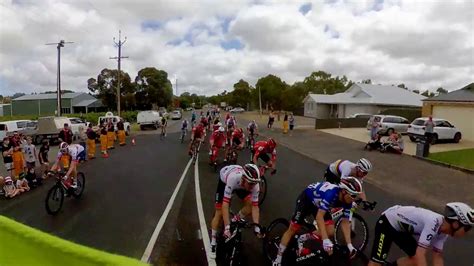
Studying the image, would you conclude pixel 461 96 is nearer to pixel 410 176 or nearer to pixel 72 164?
pixel 410 176

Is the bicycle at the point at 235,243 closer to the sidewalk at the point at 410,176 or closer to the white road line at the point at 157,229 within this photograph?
the white road line at the point at 157,229

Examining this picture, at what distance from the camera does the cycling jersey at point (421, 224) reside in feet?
14.1

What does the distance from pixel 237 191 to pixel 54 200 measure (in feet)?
17.4

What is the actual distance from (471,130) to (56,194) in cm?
2802

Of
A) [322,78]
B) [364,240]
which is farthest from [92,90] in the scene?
[364,240]

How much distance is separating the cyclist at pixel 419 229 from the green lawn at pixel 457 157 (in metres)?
13.5

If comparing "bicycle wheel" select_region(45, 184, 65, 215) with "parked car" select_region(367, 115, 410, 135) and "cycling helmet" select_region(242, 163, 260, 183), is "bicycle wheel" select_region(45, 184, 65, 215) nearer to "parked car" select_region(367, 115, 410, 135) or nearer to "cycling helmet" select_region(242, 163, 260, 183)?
"cycling helmet" select_region(242, 163, 260, 183)

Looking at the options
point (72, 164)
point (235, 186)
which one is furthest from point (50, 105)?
point (235, 186)

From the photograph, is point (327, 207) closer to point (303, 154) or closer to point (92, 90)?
point (303, 154)

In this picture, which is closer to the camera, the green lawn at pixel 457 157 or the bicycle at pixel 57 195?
the bicycle at pixel 57 195

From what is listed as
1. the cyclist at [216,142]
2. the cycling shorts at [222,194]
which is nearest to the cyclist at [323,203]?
the cycling shorts at [222,194]

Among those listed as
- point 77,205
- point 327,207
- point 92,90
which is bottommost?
point 77,205

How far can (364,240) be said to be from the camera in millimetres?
6734

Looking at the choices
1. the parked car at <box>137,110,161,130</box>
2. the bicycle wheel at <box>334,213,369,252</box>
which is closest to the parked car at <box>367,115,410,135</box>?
the parked car at <box>137,110,161,130</box>
